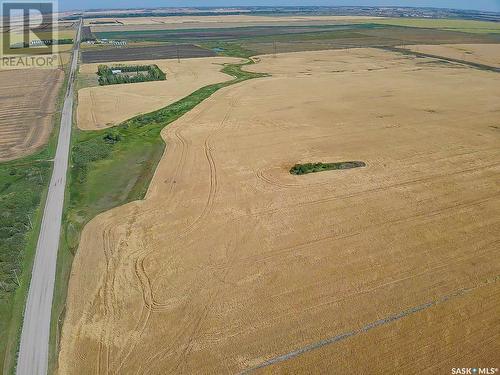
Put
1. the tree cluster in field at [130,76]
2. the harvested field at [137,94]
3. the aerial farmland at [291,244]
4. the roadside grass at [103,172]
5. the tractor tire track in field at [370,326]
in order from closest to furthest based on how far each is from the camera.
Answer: the tractor tire track in field at [370,326] < the aerial farmland at [291,244] < the roadside grass at [103,172] < the harvested field at [137,94] < the tree cluster in field at [130,76]

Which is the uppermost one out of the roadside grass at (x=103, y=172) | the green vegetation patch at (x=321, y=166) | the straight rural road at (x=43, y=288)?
the green vegetation patch at (x=321, y=166)

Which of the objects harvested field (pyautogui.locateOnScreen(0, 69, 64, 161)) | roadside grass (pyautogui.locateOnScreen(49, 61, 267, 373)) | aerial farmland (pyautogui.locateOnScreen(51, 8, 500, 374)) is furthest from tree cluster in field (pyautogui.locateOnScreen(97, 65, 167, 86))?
roadside grass (pyautogui.locateOnScreen(49, 61, 267, 373))

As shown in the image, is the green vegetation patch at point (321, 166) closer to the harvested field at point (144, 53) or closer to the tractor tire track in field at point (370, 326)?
the tractor tire track in field at point (370, 326)

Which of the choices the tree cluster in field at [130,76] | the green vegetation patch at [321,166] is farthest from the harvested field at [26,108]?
the green vegetation patch at [321,166]

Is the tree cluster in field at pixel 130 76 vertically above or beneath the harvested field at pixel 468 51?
beneath

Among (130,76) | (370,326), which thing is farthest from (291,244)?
(130,76)

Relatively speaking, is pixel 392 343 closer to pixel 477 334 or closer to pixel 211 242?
pixel 477 334

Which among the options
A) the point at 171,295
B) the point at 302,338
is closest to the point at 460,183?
the point at 302,338

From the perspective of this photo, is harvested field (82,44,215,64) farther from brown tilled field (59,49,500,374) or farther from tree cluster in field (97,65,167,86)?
brown tilled field (59,49,500,374)
